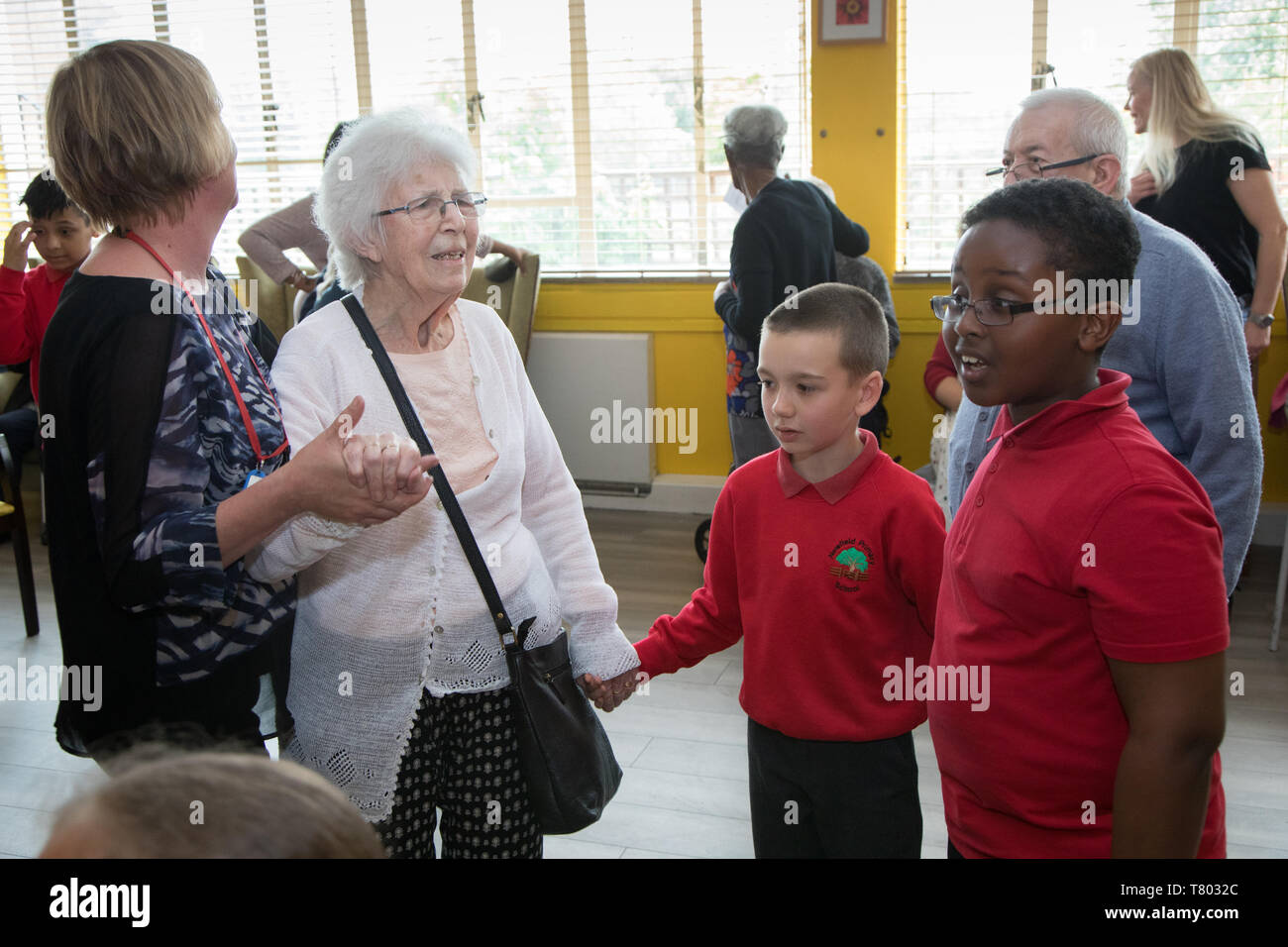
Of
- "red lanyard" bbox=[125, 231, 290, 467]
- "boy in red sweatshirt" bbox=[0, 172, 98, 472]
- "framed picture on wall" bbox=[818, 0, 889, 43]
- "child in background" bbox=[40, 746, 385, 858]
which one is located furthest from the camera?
"framed picture on wall" bbox=[818, 0, 889, 43]

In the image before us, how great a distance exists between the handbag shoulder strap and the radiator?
3.80 metres

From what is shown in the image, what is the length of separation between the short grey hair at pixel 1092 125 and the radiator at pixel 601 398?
3568mm

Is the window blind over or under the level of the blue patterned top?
over

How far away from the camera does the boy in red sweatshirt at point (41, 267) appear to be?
372cm

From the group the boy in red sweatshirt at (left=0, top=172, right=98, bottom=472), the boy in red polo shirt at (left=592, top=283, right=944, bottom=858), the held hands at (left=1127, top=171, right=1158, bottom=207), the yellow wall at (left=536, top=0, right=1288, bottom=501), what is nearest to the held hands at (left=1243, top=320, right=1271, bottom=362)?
the held hands at (left=1127, top=171, right=1158, bottom=207)

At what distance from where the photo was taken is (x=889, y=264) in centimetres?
480

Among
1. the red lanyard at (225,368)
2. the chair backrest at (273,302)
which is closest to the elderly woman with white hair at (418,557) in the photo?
the red lanyard at (225,368)

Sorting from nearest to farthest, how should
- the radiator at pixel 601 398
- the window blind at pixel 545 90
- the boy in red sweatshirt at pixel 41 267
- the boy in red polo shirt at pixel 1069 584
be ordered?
the boy in red polo shirt at pixel 1069 584, the boy in red sweatshirt at pixel 41 267, the window blind at pixel 545 90, the radiator at pixel 601 398

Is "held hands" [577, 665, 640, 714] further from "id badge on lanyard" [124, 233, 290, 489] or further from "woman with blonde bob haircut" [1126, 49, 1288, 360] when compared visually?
"woman with blonde bob haircut" [1126, 49, 1288, 360]

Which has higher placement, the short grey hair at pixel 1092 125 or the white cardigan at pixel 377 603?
the short grey hair at pixel 1092 125

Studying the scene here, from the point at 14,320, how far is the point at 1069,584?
4271 millimetres

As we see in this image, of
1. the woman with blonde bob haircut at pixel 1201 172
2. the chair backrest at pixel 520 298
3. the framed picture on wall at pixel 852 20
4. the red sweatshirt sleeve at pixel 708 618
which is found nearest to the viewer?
the red sweatshirt sleeve at pixel 708 618

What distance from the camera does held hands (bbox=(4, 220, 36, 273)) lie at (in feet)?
12.3

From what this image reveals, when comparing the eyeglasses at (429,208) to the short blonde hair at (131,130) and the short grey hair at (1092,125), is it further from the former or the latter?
the short grey hair at (1092,125)
